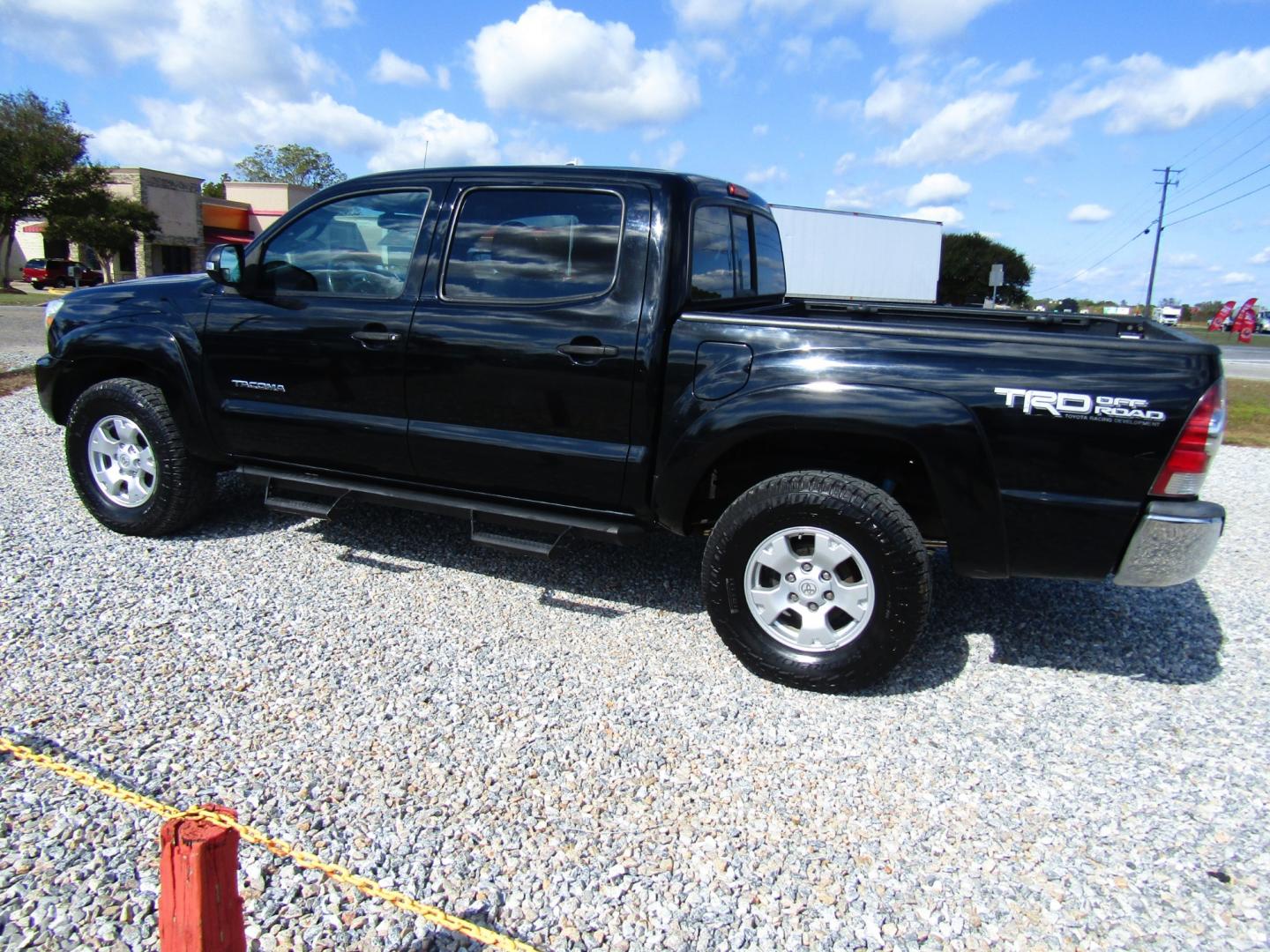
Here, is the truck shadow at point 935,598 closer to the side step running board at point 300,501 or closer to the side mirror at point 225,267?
the side step running board at point 300,501

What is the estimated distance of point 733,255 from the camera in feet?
13.6

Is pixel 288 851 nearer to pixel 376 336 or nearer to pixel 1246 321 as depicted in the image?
pixel 376 336

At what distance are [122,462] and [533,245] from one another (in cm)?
266

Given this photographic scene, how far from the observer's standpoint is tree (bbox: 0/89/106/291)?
3784cm

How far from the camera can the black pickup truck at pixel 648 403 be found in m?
2.97

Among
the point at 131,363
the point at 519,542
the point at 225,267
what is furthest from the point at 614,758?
the point at 131,363

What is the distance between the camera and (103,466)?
472cm

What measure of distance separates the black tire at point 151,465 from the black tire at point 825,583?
2.88 metres

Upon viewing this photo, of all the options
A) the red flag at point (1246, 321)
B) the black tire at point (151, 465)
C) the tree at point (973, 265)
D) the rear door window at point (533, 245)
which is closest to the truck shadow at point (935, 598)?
the black tire at point (151, 465)

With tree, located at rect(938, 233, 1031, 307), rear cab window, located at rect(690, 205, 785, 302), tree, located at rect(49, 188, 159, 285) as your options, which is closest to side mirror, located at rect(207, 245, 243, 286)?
rear cab window, located at rect(690, 205, 785, 302)

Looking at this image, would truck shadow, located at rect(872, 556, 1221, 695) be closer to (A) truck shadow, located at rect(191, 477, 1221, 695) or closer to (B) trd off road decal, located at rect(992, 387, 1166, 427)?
(A) truck shadow, located at rect(191, 477, 1221, 695)

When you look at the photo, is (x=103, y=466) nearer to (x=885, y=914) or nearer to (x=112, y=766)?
(x=112, y=766)

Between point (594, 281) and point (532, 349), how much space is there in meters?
0.38

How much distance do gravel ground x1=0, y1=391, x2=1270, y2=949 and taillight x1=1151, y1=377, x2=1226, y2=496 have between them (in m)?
0.92
